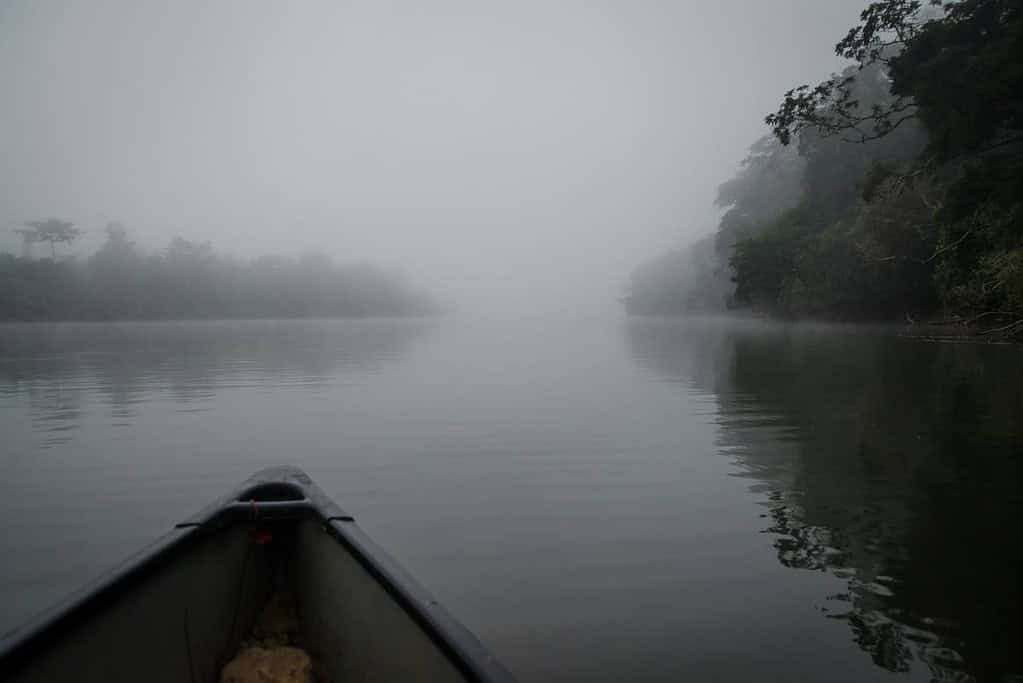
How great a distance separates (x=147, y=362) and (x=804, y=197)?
159 ft

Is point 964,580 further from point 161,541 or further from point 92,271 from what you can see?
point 92,271

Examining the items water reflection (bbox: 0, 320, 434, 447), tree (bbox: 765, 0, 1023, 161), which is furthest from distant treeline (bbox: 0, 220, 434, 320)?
tree (bbox: 765, 0, 1023, 161)

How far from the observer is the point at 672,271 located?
11694cm

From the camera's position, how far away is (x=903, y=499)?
653 cm

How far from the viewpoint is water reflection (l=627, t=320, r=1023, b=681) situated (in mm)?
3898

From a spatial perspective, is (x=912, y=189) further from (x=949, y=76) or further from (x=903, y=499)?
(x=903, y=499)

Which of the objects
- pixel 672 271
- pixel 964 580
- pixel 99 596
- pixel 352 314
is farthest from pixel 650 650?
pixel 352 314

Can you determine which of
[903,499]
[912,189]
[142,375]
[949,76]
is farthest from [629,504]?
[912,189]

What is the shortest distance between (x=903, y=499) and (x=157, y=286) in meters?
108

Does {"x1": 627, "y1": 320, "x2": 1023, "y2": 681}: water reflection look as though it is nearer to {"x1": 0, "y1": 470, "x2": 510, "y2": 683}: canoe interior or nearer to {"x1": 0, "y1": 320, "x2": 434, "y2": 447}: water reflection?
{"x1": 0, "y1": 470, "x2": 510, "y2": 683}: canoe interior

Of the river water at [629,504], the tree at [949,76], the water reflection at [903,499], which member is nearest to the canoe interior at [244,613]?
the river water at [629,504]

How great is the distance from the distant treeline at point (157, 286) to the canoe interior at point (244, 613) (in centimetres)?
9761

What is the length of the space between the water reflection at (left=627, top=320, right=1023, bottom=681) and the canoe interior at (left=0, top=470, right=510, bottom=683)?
285cm

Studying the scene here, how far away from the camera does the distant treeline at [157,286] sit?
8262 centimetres
